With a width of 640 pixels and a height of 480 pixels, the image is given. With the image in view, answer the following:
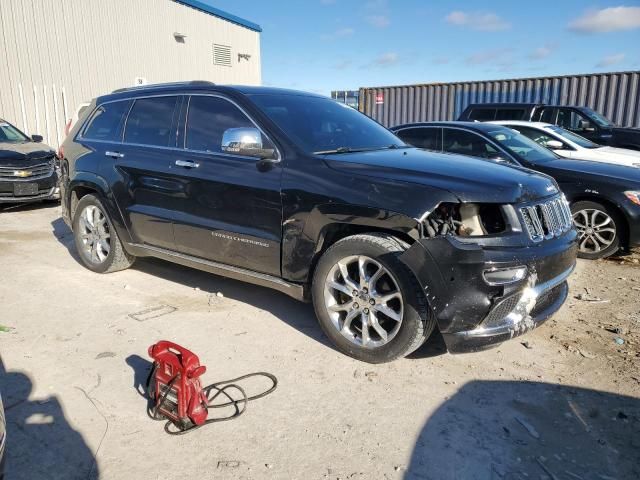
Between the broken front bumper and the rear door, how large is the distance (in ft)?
7.33

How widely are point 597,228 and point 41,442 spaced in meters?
5.81

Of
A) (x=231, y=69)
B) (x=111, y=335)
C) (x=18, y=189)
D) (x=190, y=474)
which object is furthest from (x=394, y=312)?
(x=231, y=69)

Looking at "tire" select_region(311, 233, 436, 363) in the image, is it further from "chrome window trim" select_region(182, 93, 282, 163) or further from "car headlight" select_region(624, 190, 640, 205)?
"car headlight" select_region(624, 190, 640, 205)

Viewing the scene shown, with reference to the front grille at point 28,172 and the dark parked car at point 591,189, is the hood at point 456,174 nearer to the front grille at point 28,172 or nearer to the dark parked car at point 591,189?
the dark parked car at point 591,189

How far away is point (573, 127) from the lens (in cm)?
1148

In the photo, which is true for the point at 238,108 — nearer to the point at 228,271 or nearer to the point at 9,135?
the point at 228,271

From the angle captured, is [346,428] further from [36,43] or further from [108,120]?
[36,43]

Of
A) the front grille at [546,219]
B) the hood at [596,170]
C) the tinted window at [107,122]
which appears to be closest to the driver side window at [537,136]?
the hood at [596,170]

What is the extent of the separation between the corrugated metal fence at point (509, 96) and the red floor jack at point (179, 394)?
16839mm

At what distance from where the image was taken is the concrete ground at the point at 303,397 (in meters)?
2.43

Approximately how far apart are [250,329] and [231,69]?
2015 cm

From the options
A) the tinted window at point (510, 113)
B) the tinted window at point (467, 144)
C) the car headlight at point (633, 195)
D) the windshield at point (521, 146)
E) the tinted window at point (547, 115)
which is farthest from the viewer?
the tinted window at point (510, 113)

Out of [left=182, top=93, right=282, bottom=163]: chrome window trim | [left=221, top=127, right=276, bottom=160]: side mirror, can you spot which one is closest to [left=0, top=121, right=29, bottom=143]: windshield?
[left=182, top=93, right=282, bottom=163]: chrome window trim

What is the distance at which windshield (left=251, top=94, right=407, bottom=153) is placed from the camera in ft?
12.7
